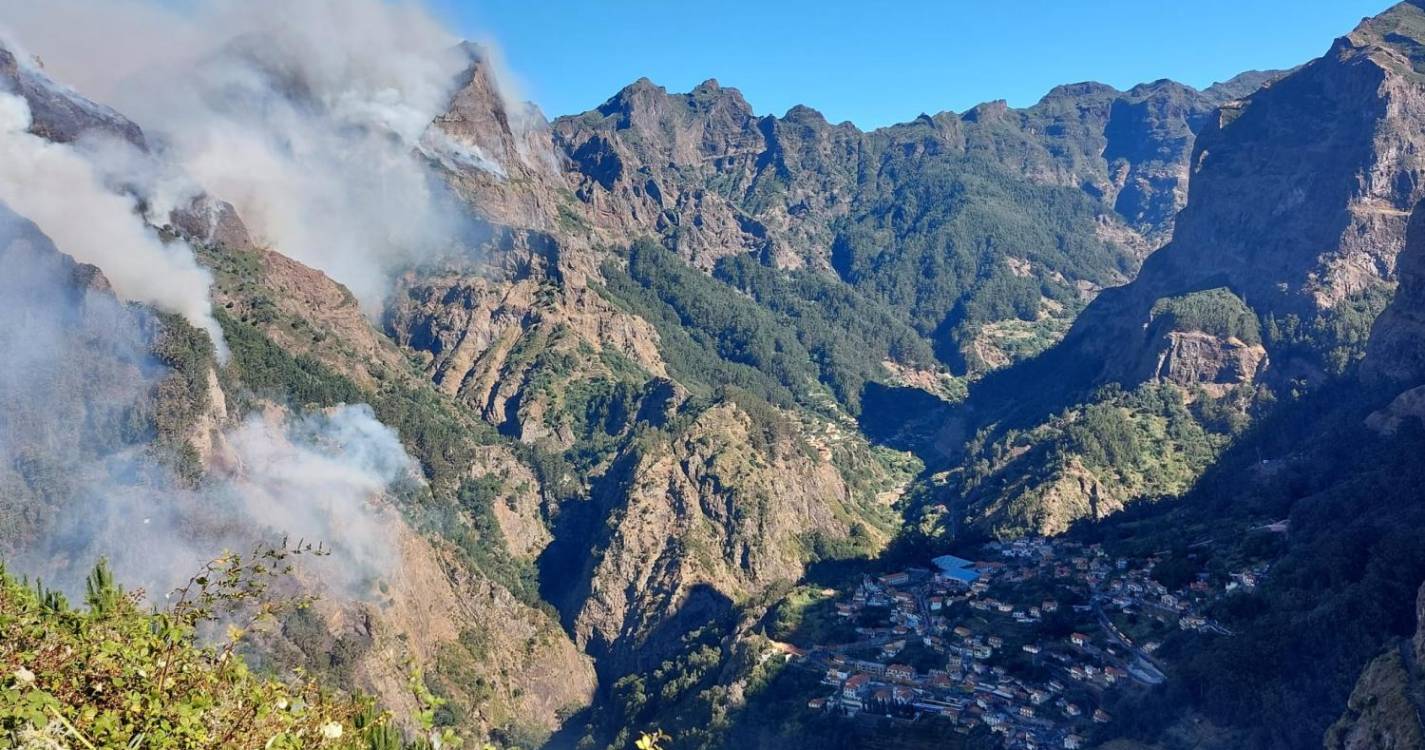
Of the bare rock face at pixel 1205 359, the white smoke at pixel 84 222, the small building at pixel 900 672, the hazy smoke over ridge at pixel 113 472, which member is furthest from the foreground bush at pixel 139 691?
the bare rock face at pixel 1205 359

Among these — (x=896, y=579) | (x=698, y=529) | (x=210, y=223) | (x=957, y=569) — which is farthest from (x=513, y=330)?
(x=957, y=569)

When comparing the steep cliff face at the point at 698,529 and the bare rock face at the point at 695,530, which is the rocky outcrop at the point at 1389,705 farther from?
the bare rock face at the point at 695,530

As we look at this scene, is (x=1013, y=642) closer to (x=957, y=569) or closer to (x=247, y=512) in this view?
(x=957, y=569)

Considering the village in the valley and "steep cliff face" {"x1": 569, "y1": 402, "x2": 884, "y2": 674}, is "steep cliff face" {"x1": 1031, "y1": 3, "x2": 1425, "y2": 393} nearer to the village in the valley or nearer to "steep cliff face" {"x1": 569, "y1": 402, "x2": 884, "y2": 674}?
"steep cliff face" {"x1": 569, "y1": 402, "x2": 884, "y2": 674}

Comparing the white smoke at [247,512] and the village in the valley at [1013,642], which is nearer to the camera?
the village in the valley at [1013,642]

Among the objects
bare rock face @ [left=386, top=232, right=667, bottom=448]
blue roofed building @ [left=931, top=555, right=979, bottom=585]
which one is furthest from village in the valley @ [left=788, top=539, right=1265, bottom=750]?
bare rock face @ [left=386, top=232, right=667, bottom=448]

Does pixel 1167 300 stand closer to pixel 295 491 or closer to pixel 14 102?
pixel 295 491
